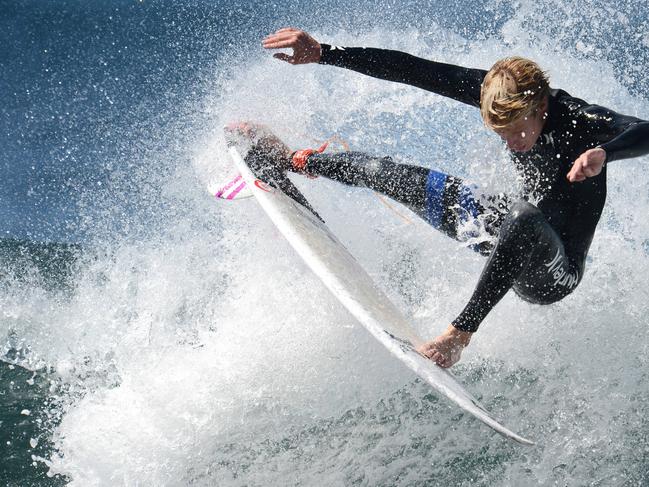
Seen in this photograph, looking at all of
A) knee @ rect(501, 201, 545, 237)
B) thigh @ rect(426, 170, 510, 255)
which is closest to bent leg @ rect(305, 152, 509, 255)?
thigh @ rect(426, 170, 510, 255)

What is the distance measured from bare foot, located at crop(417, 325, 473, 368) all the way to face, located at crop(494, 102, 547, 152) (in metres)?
0.70

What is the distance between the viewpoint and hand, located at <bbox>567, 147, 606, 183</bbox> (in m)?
2.04

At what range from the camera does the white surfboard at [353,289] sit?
222 cm

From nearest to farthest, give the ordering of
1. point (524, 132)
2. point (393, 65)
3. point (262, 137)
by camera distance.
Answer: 1. point (524, 132)
2. point (393, 65)
3. point (262, 137)

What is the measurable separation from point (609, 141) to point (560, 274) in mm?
566

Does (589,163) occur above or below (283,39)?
below

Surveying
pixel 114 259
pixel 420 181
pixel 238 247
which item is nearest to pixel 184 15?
pixel 114 259

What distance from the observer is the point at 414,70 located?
9.20 feet

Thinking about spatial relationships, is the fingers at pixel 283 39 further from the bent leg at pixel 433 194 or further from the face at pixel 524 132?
the face at pixel 524 132

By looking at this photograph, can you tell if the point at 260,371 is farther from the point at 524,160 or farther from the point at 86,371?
the point at 524,160

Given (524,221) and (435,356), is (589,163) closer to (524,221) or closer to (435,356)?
(524,221)

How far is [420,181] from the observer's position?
2832mm

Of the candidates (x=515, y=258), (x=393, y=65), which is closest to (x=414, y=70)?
(x=393, y=65)

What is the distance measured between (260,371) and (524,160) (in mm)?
1696
